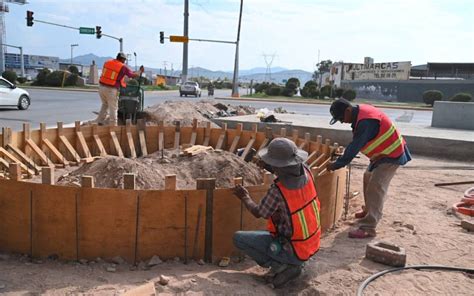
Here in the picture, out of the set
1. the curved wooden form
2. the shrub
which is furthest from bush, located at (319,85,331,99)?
the curved wooden form

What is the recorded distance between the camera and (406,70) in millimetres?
42375

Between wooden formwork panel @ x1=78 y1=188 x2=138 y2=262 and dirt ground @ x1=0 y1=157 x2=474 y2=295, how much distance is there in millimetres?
131

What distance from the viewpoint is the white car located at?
54.9 ft

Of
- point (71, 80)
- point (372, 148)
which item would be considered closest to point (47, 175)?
point (372, 148)

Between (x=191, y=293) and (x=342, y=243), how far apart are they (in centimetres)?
204

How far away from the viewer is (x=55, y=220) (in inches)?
157

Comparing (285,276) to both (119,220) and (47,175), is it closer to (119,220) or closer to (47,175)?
(119,220)

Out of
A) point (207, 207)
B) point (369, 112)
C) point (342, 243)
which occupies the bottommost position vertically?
point (342, 243)

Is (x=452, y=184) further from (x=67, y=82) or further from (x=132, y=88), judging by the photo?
(x=67, y=82)

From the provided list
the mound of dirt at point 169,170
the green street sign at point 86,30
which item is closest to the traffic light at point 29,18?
the green street sign at point 86,30

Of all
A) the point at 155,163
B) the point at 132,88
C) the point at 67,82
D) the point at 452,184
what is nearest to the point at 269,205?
the point at 155,163

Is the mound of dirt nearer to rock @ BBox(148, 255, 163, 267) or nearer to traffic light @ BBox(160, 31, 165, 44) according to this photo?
rock @ BBox(148, 255, 163, 267)

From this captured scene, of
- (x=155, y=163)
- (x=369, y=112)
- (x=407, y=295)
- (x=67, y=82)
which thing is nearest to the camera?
(x=407, y=295)

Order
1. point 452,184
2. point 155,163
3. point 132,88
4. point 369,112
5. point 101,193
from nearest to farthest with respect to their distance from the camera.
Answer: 1. point 101,193
2. point 369,112
3. point 155,163
4. point 452,184
5. point 132,88
